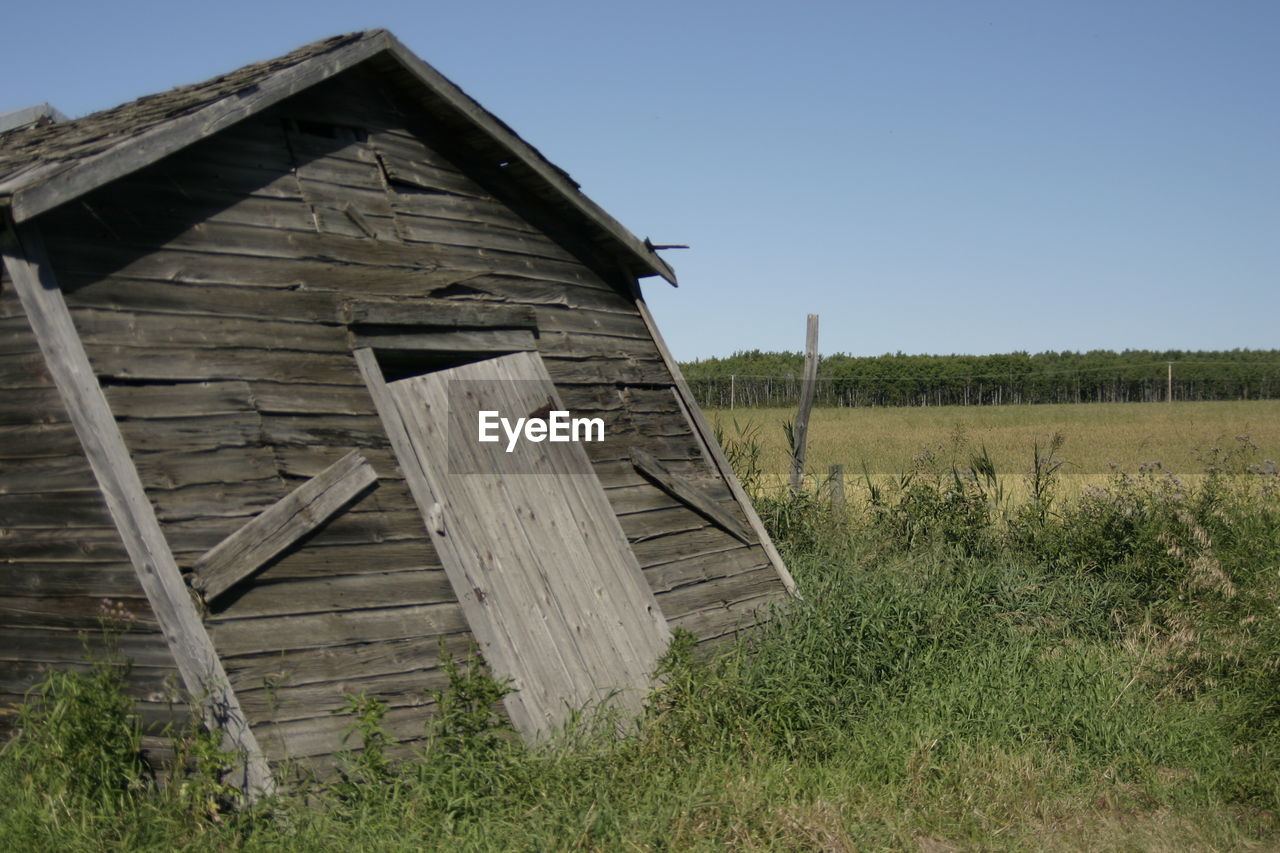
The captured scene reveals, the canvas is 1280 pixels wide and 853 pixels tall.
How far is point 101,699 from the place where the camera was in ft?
13.9

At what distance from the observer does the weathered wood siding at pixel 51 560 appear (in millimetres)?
4406

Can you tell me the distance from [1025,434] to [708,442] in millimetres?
28289

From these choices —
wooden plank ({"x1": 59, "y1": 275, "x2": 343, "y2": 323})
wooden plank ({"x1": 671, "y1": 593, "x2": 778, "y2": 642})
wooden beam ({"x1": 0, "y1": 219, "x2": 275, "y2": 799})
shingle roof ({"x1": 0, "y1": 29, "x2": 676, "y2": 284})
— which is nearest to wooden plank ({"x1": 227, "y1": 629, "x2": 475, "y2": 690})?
wooden beam ({"x1": 0, "y1": 219, "x2": 275, "y2": 799})

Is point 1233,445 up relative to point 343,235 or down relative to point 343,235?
down

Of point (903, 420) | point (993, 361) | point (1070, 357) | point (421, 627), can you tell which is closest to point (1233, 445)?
point (903, 420)

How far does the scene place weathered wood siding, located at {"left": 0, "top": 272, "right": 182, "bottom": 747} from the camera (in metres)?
4.41

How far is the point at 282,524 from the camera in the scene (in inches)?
187

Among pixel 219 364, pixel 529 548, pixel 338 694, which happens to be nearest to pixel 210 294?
pixel 219 364

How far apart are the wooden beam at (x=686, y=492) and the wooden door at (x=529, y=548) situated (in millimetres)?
557

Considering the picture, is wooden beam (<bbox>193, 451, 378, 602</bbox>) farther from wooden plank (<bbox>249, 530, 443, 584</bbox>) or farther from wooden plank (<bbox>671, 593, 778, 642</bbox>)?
wooden plank (<bbox>671, 593, 778, 642</bbox>)

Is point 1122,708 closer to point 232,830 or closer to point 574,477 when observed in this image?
point 574,477

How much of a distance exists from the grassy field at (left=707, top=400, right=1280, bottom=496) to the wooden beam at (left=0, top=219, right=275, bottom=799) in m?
7.34

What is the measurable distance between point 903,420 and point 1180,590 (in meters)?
32.4

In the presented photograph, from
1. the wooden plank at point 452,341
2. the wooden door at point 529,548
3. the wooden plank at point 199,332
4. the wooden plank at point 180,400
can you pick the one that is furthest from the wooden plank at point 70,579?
the wooden plank at point 452,341
